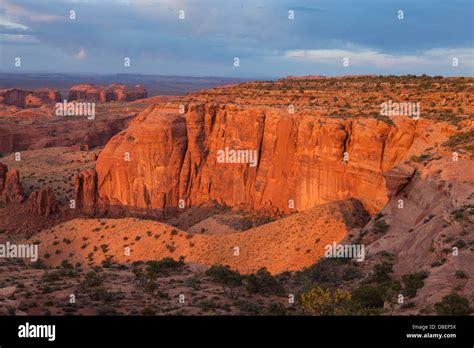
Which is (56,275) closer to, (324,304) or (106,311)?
(106,311)

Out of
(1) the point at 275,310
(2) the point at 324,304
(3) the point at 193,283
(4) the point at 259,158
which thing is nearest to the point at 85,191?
(4) the point at 259,158

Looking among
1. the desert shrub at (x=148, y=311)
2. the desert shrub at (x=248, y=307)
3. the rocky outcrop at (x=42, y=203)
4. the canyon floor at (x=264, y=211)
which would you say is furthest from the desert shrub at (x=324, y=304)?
the rocky outcrop at (x=42, y=203)

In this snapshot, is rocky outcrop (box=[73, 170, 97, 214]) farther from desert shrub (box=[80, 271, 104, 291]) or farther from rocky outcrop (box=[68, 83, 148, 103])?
rocky outcrop (box=[68, 83, 148, 103])

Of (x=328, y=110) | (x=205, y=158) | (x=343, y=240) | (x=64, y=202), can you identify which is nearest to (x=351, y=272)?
(x=343, y=240)

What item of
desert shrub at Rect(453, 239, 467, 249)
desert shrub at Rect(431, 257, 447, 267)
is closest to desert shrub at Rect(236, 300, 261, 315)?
desert shrub at Rect(431, 257, 447, 267)

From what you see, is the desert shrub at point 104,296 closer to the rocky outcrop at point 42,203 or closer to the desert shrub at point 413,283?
the desert shrub at point 413,283

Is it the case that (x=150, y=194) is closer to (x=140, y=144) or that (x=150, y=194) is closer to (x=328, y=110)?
(x=140, y=144)
